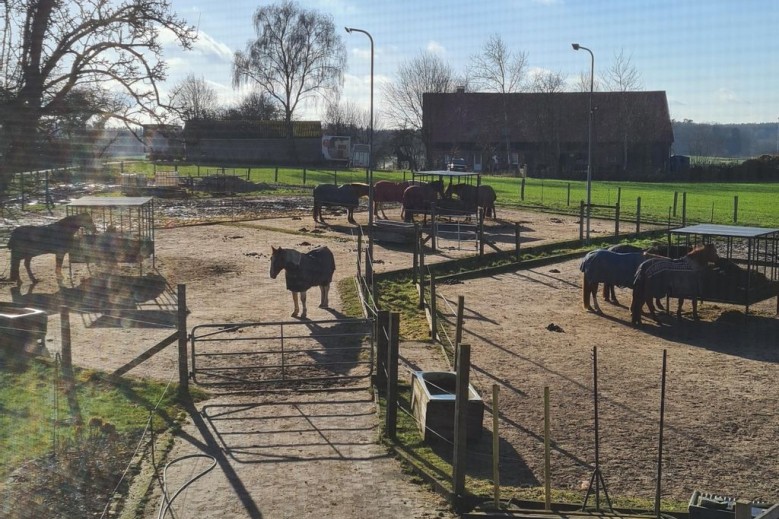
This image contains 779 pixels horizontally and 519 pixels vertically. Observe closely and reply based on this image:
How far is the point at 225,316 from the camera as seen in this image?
17281 mm

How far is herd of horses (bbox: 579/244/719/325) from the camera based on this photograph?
16922 mm

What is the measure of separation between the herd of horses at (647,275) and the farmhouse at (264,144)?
6772 cm

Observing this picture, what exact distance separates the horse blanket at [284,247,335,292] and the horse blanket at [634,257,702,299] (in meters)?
6.34

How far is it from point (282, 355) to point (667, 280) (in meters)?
8.33

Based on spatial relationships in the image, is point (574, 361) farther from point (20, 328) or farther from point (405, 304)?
point (20, 328)

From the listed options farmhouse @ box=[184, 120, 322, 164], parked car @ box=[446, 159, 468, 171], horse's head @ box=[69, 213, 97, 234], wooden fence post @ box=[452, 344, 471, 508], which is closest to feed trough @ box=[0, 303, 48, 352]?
horse's head @ box=[69, 213, 97, 234]

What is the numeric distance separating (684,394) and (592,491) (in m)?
4.19

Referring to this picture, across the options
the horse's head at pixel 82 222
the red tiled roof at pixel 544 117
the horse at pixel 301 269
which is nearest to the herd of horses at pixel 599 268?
the horse at pixel 301 269

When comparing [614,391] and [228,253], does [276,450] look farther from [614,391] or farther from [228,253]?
[228,253]

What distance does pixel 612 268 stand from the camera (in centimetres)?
1814

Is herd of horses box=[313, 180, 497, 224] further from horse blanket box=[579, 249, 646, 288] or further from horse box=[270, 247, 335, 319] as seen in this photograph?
horse box=[270, 247, 335, 319]

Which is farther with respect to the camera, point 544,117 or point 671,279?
point 544,117

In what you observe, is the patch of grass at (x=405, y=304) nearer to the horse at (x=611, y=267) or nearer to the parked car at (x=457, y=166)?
the horse at (x=611, y=267)

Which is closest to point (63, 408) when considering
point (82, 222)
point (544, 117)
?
point (82, 222)
